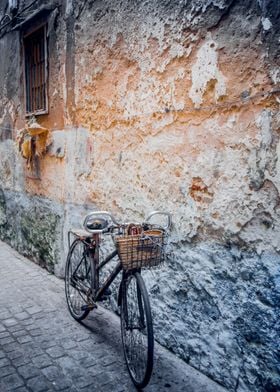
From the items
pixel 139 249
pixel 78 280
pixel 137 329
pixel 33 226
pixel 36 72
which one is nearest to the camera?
pixel 139 249

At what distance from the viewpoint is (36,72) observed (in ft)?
18.2

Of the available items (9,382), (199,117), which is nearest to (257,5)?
(199,117)

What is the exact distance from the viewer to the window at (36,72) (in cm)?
527

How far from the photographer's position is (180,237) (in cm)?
303

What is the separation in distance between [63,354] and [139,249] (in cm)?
128

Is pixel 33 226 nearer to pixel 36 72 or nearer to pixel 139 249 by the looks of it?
pixel 36 72

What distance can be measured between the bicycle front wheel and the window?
3.18 meters

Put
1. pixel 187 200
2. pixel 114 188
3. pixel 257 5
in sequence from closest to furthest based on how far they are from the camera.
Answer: pixel 257 5 < pixel 187 200 < pixel 114 188

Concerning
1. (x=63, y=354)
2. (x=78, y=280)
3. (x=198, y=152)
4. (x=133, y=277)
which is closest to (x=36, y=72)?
(x=78, y=280)

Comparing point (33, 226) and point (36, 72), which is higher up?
point (36, 72)

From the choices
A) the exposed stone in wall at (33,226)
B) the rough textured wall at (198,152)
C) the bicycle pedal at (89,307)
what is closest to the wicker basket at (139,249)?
the rough textured wall at (198,152)

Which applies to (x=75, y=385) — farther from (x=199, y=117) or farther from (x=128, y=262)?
(x=199, y=117)

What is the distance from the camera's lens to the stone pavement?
2750 mm

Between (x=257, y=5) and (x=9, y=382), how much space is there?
3.09 metres
